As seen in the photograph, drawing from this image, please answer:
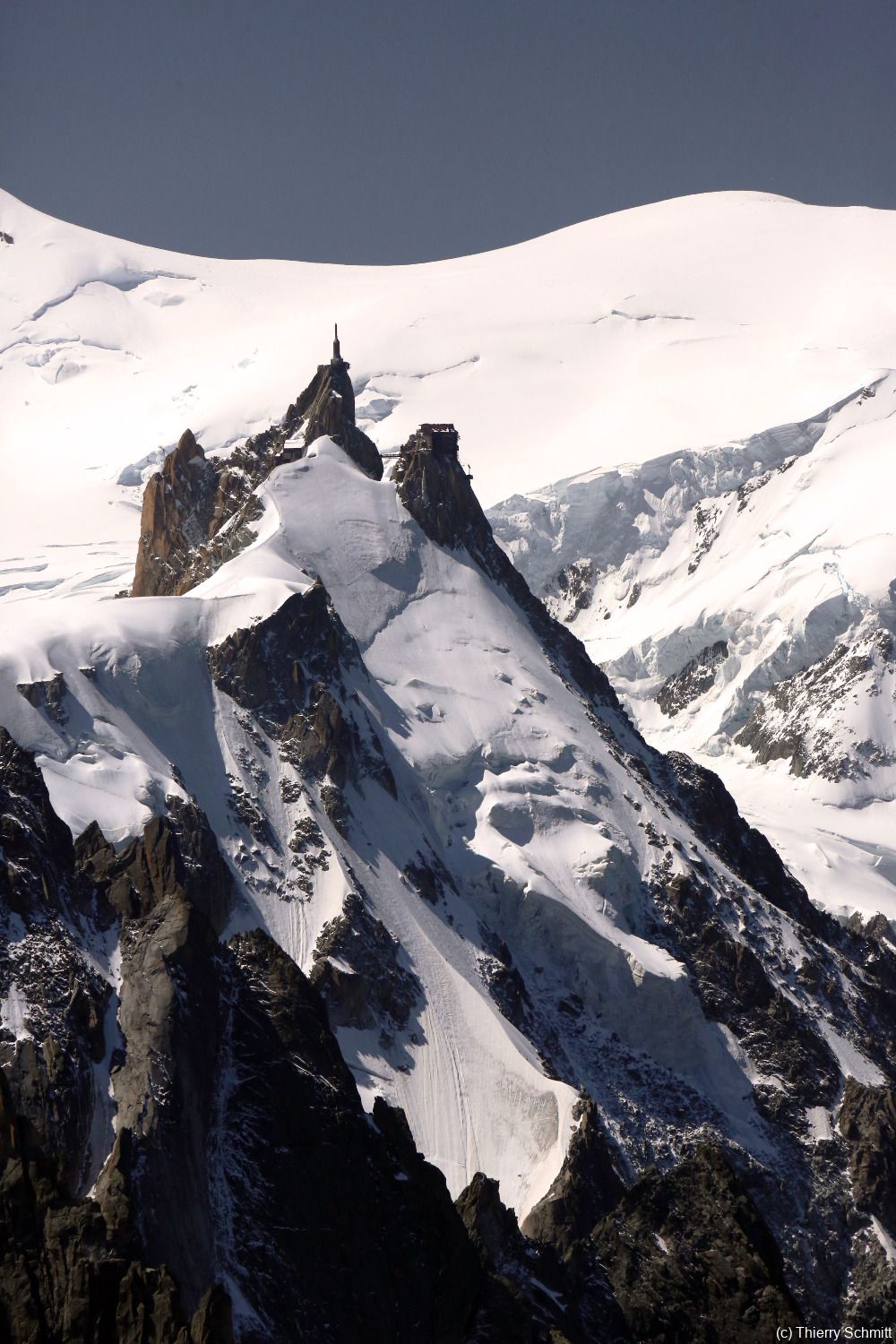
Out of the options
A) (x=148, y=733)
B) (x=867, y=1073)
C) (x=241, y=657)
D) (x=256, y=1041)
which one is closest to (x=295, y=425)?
(x=241, y=657)

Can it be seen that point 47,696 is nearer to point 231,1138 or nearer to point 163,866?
point 163,866

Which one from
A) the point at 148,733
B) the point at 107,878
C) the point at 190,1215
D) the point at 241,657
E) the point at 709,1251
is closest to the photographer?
the point at 190,1215

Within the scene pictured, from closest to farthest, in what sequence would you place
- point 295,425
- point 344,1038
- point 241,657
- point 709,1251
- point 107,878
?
point 709,1251 → point 107,878 → point 344,1038 → point 241,657 → point 295,425

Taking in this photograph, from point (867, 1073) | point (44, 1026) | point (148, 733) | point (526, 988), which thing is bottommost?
point (867, 1073)

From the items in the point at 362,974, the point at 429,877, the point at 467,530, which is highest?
the point at 467,530

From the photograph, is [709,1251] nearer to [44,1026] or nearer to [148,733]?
[44,1026]

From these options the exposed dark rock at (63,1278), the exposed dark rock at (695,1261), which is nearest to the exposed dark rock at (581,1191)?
the exposed dark rock at (695,1261)

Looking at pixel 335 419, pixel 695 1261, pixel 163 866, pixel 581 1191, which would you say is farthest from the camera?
pixel 335 419

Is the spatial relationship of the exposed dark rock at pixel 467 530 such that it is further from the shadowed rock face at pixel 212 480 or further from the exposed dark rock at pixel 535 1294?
the exposed dark rock at pixel 535 1294

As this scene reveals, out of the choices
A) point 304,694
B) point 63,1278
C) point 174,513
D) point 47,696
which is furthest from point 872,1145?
point 63,1278
